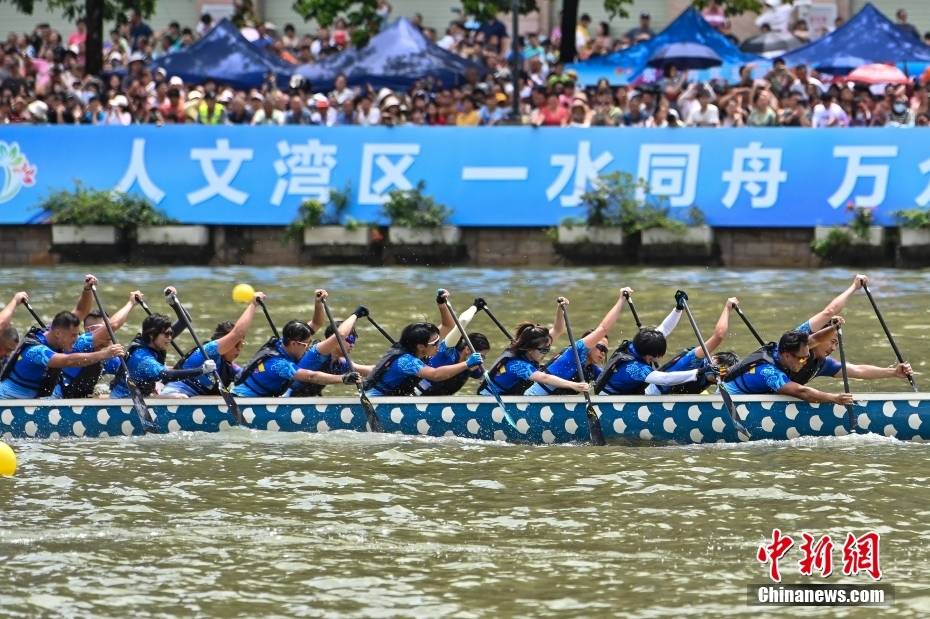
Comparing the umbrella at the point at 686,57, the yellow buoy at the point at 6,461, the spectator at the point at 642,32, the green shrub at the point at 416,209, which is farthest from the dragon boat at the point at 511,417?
the spectator at the point at 642,32

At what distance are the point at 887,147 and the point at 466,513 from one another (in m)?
13.7

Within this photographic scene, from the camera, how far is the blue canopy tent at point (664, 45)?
Answer: 28.1 metres

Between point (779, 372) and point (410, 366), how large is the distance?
10.0 feet

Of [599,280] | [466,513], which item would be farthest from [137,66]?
[466,513]

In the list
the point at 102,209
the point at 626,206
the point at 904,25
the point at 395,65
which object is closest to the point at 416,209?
the point at 626,206

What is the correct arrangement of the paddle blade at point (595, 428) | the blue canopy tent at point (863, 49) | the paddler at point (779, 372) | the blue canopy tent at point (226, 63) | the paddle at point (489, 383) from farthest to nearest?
the blue canopy tent at point (226, 63) → the blue canopy tent at point (863, 49) → the paddle at point (489, 383) → the paddle blade at point (595, 428) → the paddler at point (779, 372)

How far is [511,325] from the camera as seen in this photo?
20.3 metres

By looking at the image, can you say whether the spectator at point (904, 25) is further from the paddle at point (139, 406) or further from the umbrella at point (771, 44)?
the paddle at point (139, 406)

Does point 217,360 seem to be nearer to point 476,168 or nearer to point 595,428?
point 595,428

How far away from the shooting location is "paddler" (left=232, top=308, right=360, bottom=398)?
14914 mm

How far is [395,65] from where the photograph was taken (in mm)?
27578

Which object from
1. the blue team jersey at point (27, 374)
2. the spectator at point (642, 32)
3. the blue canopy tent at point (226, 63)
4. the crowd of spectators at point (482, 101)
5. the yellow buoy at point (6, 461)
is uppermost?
the spectator at point (642, 32)

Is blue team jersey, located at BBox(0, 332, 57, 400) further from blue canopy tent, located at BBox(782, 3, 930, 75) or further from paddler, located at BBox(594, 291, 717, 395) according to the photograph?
blue canopy tent, located at BBox(782, 3, 930, 75)

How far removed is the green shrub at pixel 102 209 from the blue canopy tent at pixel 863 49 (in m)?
→ 10.1
